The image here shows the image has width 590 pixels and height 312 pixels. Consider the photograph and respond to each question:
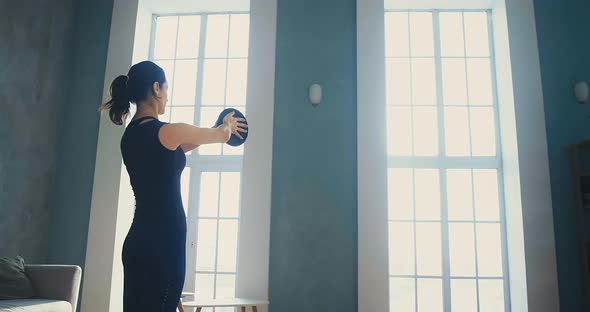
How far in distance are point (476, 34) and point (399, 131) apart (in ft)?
4.58

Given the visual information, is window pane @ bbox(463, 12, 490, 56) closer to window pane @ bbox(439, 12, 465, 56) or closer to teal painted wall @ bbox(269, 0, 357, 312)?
window pane @ bbox(439, 12, 465, 56)

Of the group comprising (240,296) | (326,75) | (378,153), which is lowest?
(240,296)

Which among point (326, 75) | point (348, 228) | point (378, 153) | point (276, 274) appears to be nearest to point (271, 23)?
point (326, 75)

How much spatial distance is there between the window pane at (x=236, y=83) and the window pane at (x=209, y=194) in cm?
83

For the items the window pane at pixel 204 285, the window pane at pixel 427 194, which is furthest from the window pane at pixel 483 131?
the window pane at pixel 204 285

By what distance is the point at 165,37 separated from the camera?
530 centimetres

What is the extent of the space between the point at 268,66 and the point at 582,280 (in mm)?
3511

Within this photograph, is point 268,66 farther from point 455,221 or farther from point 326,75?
point 455,221

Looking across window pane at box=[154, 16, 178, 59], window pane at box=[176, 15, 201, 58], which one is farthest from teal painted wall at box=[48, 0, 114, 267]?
window pane at box=[176, 15, 201, 58]

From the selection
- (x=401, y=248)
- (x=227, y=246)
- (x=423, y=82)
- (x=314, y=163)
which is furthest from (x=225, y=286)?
(x=423, y=82)

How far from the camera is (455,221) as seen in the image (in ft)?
15.1

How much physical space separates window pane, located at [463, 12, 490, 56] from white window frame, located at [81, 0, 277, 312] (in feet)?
7.00

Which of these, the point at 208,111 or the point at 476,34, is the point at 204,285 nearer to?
the point at 208,111

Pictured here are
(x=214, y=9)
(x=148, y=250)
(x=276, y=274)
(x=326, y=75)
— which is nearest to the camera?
(x=148, y=250)
